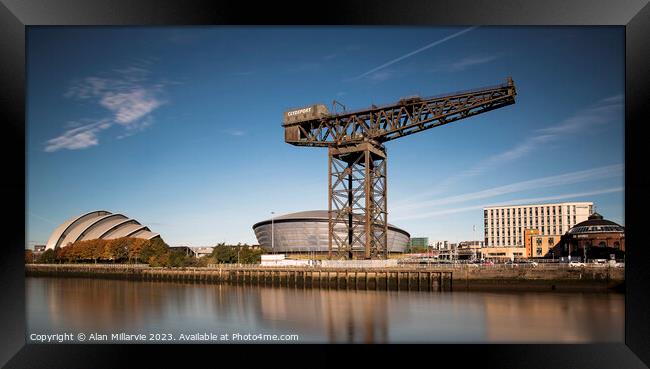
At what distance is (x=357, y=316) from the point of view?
14281 mm

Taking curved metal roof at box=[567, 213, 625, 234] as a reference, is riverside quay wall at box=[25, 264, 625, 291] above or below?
below

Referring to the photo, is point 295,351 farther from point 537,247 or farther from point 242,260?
point 242,260

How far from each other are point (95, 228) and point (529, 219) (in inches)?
1529

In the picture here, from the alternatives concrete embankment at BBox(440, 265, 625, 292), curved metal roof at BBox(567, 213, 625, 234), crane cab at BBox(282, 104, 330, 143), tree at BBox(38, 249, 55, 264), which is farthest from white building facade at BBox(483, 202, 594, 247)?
tree at BBox(38, 249, 55, 264)

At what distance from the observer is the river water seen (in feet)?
38.9

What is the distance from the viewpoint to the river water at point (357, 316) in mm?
11859

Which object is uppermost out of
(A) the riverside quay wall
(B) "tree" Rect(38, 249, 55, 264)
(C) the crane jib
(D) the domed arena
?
(C) the crane jib

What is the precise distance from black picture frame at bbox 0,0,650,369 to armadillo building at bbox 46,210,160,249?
39.7 metres

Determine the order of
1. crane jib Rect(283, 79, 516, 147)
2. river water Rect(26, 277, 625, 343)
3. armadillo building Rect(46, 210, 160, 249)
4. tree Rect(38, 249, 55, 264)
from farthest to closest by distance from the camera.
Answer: armadillo building Rect(46, 210, 160, 249) < tree Rect(38, 249, 55, 264) < crane jib Rect(283, 79, 516, 147) < river water Rect(26, 277, 625, 343)

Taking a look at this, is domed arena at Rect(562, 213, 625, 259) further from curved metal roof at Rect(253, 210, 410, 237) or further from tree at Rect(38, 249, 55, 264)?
tree at Rect(38, 249, 55, 264)
